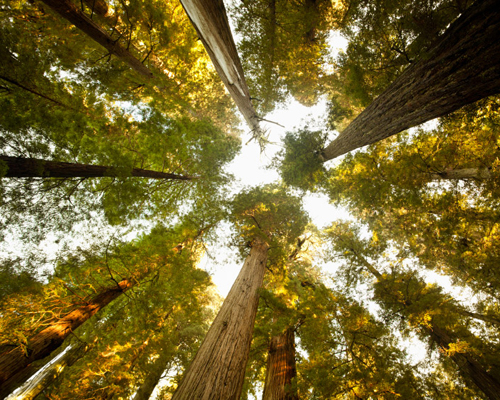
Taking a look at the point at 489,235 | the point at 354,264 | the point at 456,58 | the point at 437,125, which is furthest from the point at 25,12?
the point at 489,235

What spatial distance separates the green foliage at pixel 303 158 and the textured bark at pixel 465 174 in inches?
149

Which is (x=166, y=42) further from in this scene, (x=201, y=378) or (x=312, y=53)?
(x=201, y=378)

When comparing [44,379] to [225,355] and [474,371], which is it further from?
[474,371]

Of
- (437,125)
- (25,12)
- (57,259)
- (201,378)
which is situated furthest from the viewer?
(437,125)

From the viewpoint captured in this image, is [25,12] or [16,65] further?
[25,12]

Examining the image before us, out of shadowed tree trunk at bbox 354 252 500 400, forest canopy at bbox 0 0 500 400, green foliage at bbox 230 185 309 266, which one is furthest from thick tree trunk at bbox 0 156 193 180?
shadowed tree trunk at bbox 354 252 500 400

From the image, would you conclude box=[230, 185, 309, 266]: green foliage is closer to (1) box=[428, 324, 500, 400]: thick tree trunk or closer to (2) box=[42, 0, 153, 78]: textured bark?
(2) box=[42, 0, 153, 78]: textured bark

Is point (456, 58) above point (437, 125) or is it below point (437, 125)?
below

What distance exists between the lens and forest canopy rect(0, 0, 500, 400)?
2975 mm

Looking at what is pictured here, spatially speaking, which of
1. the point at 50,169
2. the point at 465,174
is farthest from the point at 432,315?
the point at 50,169

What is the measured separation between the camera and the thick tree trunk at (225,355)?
180 centimetres

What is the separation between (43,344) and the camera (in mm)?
2670

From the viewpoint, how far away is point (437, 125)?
5793 millimetres

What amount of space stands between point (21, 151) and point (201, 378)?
5629 mm
